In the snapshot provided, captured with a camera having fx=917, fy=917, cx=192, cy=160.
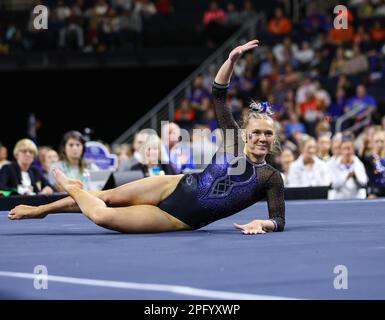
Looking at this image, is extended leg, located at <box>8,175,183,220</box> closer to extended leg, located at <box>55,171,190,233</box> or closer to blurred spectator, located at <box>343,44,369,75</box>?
extended leg, located at <box>55,171,190,233</box>

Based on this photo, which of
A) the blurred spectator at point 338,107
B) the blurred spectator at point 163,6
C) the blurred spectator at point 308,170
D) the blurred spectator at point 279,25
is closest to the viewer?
the blurred spectator at point 308,170

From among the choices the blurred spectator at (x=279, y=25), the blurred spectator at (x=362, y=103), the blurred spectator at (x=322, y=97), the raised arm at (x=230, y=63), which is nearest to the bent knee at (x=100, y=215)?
the raised arm at (x=230, y=63)

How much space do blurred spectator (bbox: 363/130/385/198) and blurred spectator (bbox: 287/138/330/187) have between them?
0.48 metres

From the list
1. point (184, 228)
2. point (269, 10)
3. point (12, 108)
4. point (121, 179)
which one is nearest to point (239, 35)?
point (269, 10)

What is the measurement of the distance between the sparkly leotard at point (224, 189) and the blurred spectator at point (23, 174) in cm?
362

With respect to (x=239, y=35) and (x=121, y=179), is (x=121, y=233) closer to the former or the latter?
(x=121, y=179)

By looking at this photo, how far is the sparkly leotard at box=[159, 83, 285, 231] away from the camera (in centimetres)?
520

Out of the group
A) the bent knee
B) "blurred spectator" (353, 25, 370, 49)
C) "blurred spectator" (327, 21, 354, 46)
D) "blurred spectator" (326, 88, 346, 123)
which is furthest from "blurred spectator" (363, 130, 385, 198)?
"blurred spectator" (327, 21, 354, 46)

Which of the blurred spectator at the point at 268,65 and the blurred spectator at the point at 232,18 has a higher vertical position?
the blurred spectator at the point at 232,18

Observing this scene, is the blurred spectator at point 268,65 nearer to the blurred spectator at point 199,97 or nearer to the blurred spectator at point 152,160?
the blurred spectator at point 199,97

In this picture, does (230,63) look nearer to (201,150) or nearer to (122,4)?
(201,150)

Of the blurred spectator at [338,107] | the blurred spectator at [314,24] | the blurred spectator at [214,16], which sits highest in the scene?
the blurred spectator at [214,16]

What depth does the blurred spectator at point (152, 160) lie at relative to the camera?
8414mm
